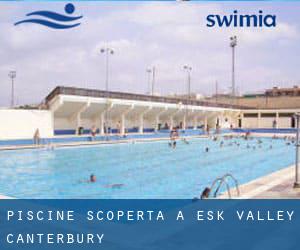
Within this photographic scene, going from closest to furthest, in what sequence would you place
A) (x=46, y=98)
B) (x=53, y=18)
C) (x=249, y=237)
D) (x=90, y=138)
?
(x=249, y=237)
(x=53, y=18)
(x=90, y=138)
(x=46, y=98)

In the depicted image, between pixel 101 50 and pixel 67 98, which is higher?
pixel 101 50

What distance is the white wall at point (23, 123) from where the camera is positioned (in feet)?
75.5

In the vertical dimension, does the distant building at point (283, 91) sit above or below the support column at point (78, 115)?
above

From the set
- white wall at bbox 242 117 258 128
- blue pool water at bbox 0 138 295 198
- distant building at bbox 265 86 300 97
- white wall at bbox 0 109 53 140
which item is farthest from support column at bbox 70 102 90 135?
distant building at bbox 265 86 300 97

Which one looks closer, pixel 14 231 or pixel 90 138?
pixel 14 231

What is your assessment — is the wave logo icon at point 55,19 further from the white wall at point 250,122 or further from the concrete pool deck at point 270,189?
the white wall at point 250,122

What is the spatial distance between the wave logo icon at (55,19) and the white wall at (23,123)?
5.84 metres

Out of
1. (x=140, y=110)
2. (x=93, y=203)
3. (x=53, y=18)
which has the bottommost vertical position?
(x=93, y=203)

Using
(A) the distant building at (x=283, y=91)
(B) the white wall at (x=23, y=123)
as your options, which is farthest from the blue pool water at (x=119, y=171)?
(A) the distant building at (x=283, y=91)

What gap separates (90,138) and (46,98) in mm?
5429

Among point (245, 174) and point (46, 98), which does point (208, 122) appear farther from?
point (245, 174)

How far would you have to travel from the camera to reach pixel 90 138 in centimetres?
2473

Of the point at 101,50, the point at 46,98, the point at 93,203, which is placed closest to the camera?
the point at 93,203

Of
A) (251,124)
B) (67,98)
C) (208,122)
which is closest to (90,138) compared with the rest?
(67,98)
